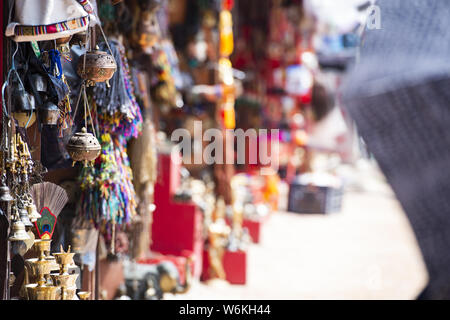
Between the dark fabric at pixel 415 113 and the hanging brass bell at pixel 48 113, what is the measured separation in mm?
1544

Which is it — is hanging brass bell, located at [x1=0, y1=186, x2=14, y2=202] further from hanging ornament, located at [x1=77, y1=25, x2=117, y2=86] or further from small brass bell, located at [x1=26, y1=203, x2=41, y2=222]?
hanging ornament, located at [x1=77, y1=25, x2=117, y2=86]

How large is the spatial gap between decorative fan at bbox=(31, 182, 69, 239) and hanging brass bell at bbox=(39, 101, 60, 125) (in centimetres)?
24

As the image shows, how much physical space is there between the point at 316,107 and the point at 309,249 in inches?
234

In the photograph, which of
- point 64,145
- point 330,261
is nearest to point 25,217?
point 64,145

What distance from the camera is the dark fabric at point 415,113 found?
744 millimetres

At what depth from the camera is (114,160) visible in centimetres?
284

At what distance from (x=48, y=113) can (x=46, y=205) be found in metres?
0.34

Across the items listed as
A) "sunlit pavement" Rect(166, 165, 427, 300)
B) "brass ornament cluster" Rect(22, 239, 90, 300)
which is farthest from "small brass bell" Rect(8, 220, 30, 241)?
"sunlit pavement" Rect(166, 165, 427, 300)

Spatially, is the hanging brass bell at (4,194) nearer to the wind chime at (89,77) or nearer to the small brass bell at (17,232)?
the small brass bell at (17,232)

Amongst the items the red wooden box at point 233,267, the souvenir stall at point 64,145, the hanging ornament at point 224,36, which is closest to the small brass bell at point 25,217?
the souvenir stall at point 64,145

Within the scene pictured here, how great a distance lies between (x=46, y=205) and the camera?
2.24 meters

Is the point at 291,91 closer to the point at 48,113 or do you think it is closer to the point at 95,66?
the point at 95,66
